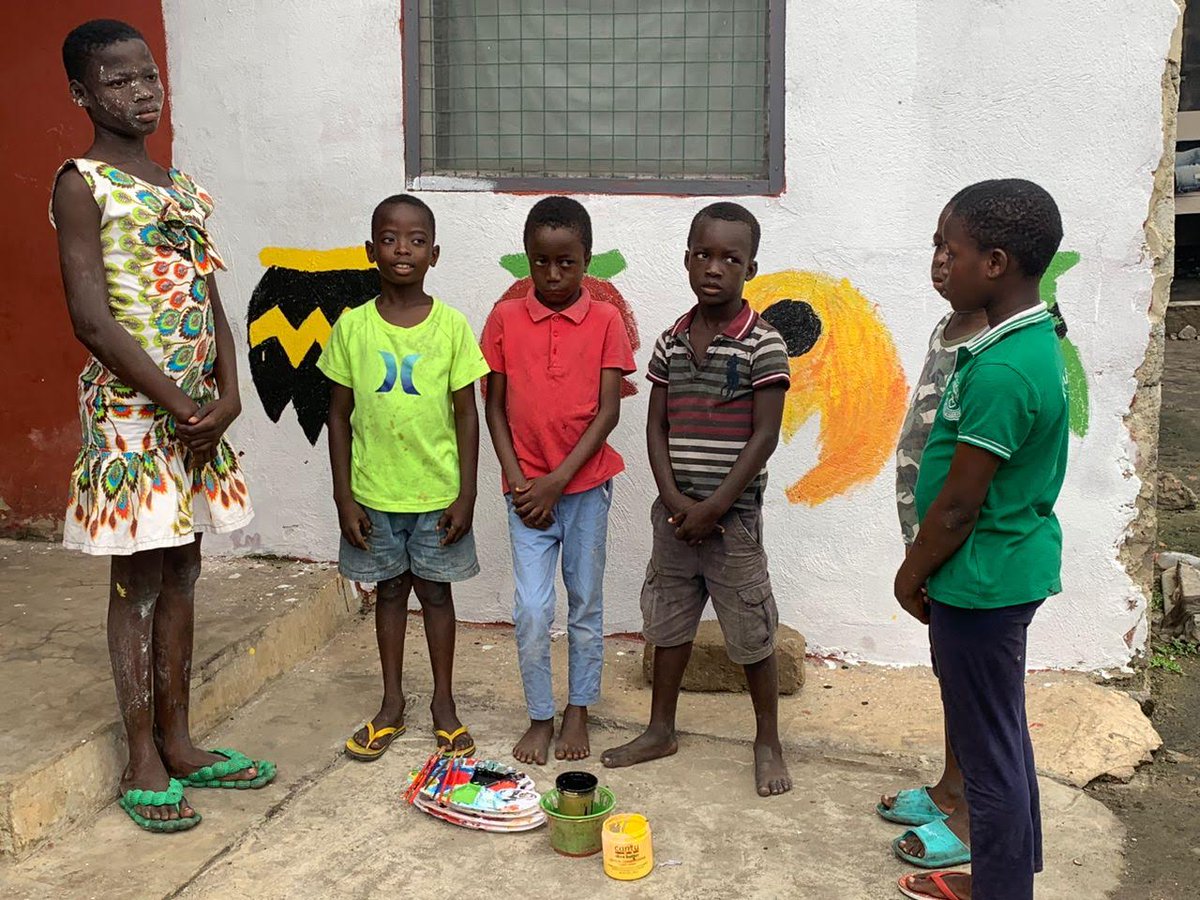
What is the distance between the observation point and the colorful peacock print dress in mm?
2926

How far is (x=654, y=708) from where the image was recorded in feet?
11.6

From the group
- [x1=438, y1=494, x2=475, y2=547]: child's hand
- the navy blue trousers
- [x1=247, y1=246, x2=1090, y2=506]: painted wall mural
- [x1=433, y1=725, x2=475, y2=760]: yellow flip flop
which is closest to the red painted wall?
[x1=247, y1=246, x2=1090, y2=506]: painted wall mural

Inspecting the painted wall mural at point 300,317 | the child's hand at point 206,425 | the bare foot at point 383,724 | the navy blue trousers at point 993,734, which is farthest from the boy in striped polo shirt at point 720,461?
the painted wall mural at point 300,317

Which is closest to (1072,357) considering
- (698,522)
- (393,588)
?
(698,522)

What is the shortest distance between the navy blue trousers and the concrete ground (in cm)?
35

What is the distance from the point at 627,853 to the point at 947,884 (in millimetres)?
722

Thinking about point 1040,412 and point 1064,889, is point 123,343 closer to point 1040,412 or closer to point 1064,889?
point 1040,412

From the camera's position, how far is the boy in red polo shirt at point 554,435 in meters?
3.38

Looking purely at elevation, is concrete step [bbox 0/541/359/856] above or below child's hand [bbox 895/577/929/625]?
below

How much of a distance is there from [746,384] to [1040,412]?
38.1 inches

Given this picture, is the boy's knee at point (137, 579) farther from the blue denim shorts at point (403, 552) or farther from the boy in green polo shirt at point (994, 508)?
the boy in green polo shirt at point (994, 508)

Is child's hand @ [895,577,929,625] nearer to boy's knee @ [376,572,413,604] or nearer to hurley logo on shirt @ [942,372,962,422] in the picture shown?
hurley logo on shirt @ [942,372,962,422]

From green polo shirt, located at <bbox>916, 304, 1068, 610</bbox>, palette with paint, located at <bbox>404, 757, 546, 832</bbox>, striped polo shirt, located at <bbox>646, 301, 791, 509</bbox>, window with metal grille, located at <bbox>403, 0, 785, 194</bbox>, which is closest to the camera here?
green polo shirt, located at <bbox>916, 304, 1068, 610</bbox>

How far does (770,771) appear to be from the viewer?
3326 millimetres
